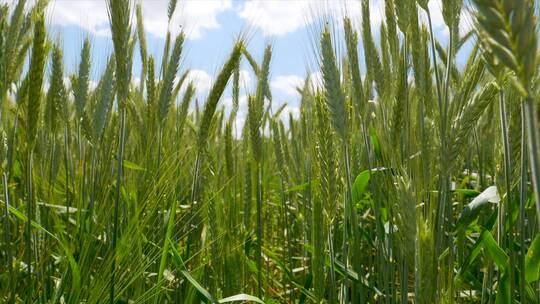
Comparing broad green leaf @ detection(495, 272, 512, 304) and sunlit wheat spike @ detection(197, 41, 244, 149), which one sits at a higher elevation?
sunlit wheat spike @ detection(197, 41, 244, 149)

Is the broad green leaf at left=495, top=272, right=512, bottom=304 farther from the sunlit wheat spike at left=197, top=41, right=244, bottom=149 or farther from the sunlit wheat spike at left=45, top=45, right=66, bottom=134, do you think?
the sunlit wheat spike at left=45, top=45, right=66, bottom=134

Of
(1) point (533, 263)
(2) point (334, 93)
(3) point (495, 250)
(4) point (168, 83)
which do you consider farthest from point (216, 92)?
(1) point (533, 263)

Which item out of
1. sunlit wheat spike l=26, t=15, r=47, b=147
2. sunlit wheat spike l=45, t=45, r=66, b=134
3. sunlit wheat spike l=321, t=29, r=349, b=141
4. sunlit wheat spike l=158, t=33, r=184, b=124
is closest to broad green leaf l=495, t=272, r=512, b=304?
sunlit wheat spike l=321, t=29, r=349, b=141

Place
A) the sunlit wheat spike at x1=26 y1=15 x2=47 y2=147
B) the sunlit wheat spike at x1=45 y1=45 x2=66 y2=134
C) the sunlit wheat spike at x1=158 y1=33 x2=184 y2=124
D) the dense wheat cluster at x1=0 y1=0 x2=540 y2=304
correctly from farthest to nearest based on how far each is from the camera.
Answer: the sunlit wheat spike at x1=45 y1=45 x2=66 y2=134
the sunlit wheat spike at x1=158 y1=33 x2=184 y2=124
the sunlit wheat spike at x1=26 y1=15 x2=47 y2=147
the dense wheat cluster at x1=0 y1=0 x2=540 y2=304

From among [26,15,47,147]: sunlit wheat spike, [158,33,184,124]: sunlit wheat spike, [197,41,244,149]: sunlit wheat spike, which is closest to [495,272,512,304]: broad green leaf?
[197,41,244,149]: sunlit wheat spike

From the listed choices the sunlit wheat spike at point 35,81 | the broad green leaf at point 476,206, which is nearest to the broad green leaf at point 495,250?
the broad green leaf at point 476,206

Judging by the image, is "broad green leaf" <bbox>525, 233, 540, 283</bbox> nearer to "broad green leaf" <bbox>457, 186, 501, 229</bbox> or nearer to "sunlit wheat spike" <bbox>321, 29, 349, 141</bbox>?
"broad green leaf" <bbox>457, 186, 501, 229</bbox>

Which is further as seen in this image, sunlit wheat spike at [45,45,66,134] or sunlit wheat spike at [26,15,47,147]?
sunlit wheat spike at [45,45,66,134]

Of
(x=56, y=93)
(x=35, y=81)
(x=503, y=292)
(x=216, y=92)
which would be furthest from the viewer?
(x=56, y=93)

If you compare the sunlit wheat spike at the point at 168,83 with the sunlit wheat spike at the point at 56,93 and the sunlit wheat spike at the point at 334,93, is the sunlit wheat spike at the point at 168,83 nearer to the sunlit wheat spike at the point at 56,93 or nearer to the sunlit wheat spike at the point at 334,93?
the sunlit wheat spike at the point at 56,93

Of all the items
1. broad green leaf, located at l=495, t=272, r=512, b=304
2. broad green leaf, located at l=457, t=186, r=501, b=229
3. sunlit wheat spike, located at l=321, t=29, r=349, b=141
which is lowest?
broad green leaf, located at l=495, t=272, r=512, b=304

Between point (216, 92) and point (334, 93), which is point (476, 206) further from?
point (216, 92)

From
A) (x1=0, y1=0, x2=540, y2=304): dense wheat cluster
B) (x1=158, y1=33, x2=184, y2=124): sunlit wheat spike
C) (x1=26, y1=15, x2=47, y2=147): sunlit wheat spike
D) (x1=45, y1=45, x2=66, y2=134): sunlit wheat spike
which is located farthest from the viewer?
(x1=45, y1=45, x2=66, y2=134): sunlit wheat spike

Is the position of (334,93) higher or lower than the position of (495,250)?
higher
